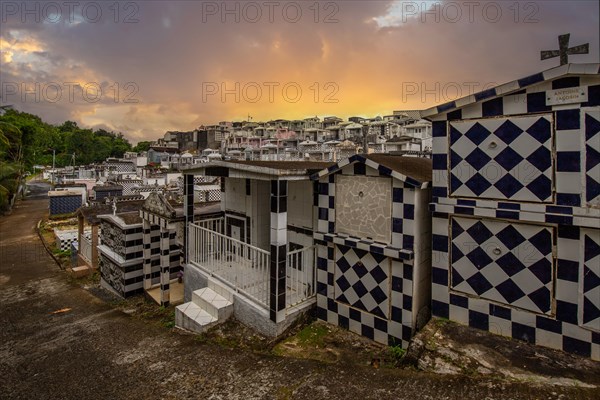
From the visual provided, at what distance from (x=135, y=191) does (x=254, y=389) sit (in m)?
28.2

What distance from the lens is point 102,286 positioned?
12047 mm

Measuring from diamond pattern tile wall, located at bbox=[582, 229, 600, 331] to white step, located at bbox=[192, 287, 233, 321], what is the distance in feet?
18.7

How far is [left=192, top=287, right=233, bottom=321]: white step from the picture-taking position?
22.1ft

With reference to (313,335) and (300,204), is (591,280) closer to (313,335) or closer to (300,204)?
(313,335)

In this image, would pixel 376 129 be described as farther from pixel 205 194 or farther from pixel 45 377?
pixel 45 377

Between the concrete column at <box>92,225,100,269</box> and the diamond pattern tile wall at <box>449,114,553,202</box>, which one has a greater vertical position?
the diamond pattern tile wall at <box>449,114,553,202</box>

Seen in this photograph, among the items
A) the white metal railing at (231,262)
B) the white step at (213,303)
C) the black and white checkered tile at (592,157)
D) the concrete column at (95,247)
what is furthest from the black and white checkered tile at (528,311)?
the concrete column at (95,247)

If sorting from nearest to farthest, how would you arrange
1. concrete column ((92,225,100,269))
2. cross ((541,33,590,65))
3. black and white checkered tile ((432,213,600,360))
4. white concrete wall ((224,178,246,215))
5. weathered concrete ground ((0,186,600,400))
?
weathered concrete ground ((0,186,600,400)) → black and white checkered tile ((432,213,600,360)) → cross ((541,33,590,65)) → white concrete wall ((224,178,246,215)) → concrete column ((92,225,100,269))

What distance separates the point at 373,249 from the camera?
5449mm

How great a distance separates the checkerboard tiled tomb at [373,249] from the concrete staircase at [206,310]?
2.00 metres

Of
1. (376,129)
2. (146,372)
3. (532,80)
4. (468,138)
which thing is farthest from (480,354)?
(376,129)

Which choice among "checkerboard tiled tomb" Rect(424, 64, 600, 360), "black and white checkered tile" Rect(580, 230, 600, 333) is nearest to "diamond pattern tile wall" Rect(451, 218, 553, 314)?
"checkerboard tiled tomb" Rect(424, 64, 600, 360)

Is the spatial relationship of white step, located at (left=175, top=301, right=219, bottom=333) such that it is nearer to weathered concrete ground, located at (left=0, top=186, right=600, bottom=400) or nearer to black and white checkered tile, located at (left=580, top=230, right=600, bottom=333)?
weathered concrete ground, located at (left=0, top=186, right=600, bottom=400)

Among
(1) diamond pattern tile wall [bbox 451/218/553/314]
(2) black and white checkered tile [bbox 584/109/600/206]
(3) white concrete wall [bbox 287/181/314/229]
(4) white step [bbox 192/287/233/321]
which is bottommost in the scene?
(4) white step [bbox 192/287/233/321]
